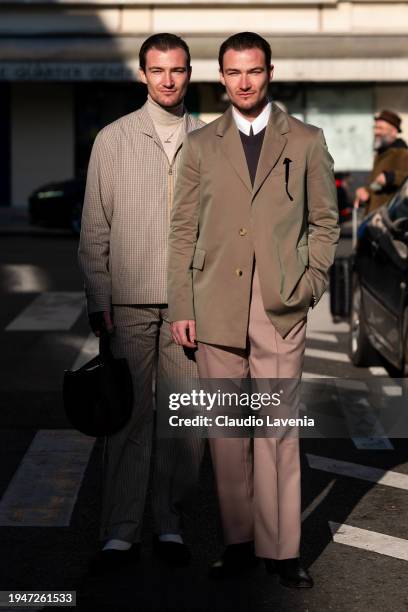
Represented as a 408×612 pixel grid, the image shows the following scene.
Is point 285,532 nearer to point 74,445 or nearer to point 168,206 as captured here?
point 168,206

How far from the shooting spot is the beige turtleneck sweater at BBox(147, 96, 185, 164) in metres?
5.34

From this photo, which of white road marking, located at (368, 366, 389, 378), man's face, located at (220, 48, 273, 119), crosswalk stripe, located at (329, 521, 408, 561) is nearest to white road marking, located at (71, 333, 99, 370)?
white road marking, located at (368, 366, 389, 378)

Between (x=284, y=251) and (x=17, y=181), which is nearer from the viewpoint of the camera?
(x=284, y=251)

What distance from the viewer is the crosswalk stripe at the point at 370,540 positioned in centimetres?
553

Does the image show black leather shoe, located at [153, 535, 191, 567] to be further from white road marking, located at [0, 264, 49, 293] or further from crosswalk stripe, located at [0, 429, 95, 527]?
white road marking, located at [0, 264, 49, 293]

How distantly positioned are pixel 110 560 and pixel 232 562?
45 centimetres

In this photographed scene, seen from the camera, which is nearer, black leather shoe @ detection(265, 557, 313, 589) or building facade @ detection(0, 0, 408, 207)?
black leather shoe @ detection(265, 557, 313, 589)

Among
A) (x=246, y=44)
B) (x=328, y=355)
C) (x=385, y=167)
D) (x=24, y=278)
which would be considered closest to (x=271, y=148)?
(x=246, y=44)

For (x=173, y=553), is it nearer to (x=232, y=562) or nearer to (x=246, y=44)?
(x=232, y=562)

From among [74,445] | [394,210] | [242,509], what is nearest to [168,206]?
[242,509]

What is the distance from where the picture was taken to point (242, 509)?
508cm

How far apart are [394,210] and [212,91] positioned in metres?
21.8

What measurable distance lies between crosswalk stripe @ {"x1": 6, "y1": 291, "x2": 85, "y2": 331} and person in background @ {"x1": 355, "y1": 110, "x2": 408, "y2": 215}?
9.23 ft

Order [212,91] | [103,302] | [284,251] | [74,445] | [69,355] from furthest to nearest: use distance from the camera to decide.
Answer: [212,91]
[69,355]
[74,445]
[103,302]
[284,251]
